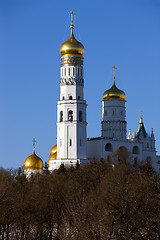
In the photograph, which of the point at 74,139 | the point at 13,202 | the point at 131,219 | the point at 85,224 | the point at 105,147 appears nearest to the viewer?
the point at 85,224

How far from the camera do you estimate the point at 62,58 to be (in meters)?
59.7

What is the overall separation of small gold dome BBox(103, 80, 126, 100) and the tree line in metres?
27.3

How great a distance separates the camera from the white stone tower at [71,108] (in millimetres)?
58531

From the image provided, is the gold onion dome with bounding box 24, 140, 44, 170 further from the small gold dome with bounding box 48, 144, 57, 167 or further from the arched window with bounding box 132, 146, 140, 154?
the arched window with bounding box 132, 146, 140, 154

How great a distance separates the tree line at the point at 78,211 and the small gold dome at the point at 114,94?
2730 cm

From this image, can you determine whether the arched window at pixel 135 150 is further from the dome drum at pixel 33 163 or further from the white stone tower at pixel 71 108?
the dome drum at pixel 33 163

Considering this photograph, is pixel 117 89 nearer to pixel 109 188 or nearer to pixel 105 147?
pixel 105 147

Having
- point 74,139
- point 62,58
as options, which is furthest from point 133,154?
point 62,58

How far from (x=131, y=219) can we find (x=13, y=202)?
20.9 feet

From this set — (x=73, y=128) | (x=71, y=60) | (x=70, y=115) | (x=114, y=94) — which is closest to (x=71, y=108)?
(x=70, y=115)

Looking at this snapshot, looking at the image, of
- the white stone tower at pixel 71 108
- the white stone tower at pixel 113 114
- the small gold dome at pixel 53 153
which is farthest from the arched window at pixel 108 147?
the small gold dome at pixel 53 153

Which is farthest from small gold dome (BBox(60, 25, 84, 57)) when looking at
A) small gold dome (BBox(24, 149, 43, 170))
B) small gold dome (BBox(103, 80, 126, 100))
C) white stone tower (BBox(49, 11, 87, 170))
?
small gold dome (BBox(24, 149, 43, 170))

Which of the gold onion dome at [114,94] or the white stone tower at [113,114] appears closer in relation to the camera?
the white stone tower at [113,114]

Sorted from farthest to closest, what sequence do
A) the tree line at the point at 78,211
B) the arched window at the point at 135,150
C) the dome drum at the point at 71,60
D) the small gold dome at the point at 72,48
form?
the arched window at the point at 135,150 → the dome drum at the point at 71,60 → the small gold dome at the point at 72,48 → the tree line at the point at 78,211
